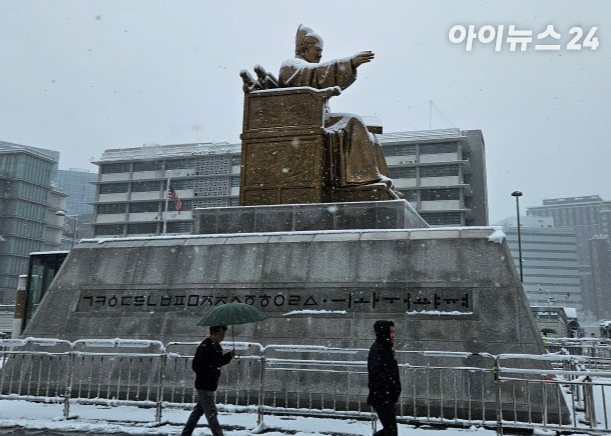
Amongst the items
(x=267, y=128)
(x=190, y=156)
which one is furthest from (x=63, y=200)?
(x=267, y=128)

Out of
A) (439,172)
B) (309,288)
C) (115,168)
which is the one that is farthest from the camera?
(115,168)

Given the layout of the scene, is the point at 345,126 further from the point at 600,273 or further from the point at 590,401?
the point at 600,273

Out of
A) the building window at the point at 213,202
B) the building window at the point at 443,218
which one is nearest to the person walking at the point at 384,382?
the building window at the point at 443,218

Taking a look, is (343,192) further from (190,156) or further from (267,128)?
(190,156)

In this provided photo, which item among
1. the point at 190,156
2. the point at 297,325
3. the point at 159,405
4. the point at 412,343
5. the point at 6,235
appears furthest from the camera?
the point at 190,156

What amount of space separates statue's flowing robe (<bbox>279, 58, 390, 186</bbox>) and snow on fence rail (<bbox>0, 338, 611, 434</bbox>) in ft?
12.8

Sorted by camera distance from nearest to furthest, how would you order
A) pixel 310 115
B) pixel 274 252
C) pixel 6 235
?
pixel 274 252, pixel 310 115, pixel 6 235

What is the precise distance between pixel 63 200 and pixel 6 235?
417 inches

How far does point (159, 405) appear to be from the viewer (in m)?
8.14

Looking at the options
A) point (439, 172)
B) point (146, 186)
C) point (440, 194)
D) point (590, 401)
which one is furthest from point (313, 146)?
point (146, 186)

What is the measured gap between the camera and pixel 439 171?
61500 millimetres

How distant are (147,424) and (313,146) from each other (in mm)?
5886

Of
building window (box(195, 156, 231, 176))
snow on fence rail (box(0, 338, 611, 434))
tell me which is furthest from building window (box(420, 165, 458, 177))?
snow on fence rail (box(0, 338, 611, 434))

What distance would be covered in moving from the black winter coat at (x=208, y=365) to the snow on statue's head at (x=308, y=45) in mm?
7898
